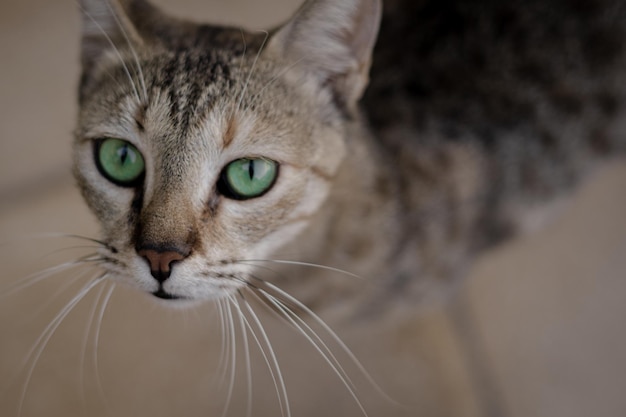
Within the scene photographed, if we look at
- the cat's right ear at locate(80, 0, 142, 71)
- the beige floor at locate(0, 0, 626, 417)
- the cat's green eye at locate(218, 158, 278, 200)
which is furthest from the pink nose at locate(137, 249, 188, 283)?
the beige floor at locate(0, 0, 626, 417)

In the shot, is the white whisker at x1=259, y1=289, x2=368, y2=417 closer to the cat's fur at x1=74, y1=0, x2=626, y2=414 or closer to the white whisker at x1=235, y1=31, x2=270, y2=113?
the cat's fur at x1=74, y1=0, x2=626, y2=414

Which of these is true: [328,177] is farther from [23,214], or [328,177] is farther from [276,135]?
[23,214]

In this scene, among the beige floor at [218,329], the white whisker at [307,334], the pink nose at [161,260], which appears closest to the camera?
the pink nose at [161,260]

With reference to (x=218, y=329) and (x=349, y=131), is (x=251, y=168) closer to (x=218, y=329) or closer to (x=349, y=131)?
(x=349, y=131)

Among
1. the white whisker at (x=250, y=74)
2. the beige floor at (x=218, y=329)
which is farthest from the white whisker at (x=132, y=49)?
the beige floor at (x=218, y=329)

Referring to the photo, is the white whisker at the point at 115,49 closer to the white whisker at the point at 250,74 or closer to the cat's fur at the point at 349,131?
the cat's fur at the point at 349,131

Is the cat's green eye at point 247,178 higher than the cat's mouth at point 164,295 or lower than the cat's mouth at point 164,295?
higher

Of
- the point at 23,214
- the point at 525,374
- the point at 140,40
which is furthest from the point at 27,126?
the point at 525,374
